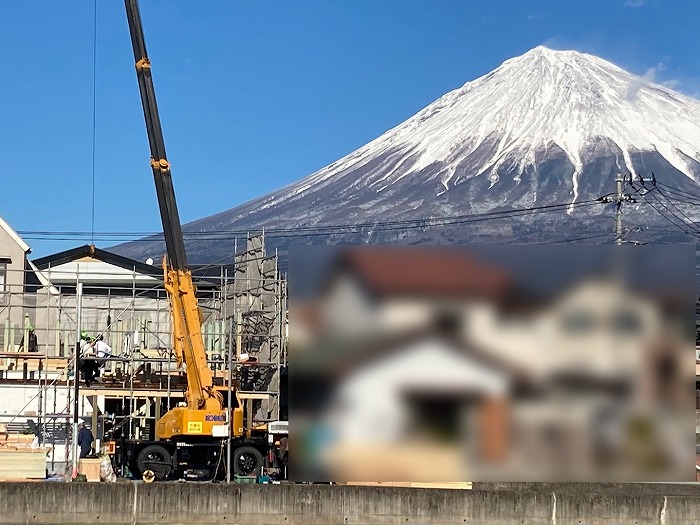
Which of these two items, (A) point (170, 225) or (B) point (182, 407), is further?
(A) point (170, 225)

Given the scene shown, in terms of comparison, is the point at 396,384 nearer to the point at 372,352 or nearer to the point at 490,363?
the point at 372,352

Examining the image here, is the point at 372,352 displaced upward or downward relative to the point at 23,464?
upward

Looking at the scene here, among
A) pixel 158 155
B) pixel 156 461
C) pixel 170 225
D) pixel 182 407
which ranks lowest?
pixel 156 461

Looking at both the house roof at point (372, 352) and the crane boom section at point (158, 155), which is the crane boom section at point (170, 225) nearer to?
the crane boom section at point (158, 155)

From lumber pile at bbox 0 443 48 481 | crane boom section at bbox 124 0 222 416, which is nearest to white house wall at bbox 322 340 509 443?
lumber pile at bbox 0 443 48 481

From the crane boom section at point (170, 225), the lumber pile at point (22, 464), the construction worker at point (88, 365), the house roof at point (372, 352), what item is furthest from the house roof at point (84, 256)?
the house roof at point (372, 352)

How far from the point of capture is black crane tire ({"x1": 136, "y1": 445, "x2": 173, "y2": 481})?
91.0 ft

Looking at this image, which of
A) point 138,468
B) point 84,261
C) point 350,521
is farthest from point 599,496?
point 84,261

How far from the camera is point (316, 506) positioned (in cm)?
1877

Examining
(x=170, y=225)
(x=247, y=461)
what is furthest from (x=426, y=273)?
(x=170, y=225)

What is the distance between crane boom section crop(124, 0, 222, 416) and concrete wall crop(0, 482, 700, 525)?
408 inches

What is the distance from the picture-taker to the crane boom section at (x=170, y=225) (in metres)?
29.5

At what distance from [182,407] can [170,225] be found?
4.55m

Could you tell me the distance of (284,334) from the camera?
36.5 metres
